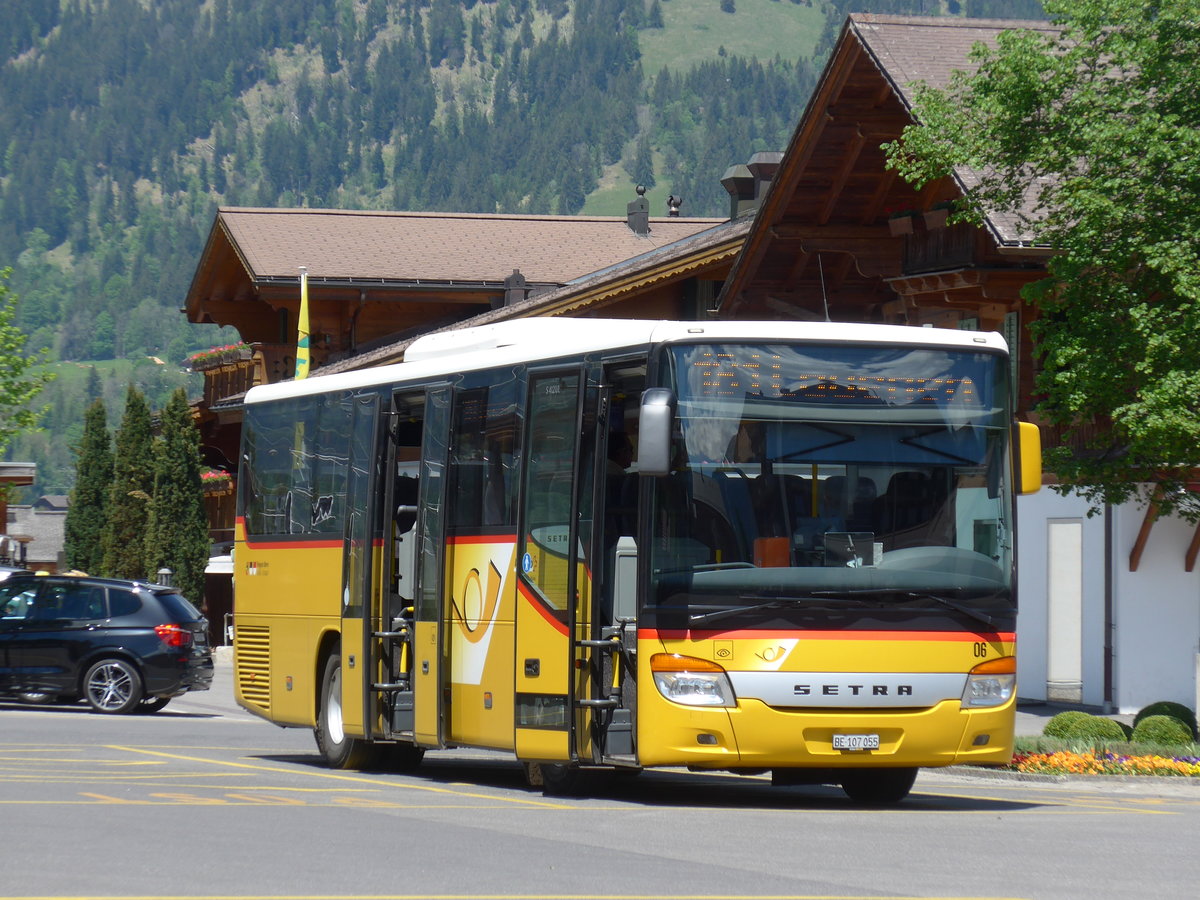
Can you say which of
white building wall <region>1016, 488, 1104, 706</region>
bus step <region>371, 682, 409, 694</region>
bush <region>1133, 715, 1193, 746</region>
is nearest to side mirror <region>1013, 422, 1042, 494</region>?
bus step <region>371, 682, 409, 694</region>

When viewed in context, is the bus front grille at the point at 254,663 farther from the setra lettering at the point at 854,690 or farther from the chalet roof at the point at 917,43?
the chalet roof at the point at 917,43

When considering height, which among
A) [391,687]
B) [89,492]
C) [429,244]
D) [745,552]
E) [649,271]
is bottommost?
[391,687]

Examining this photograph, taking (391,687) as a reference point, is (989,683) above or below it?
above

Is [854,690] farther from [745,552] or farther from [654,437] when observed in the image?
[654,437]

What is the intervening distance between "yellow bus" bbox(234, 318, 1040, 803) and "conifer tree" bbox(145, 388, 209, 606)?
4496 centimetres

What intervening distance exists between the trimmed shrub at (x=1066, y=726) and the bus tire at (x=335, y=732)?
23.0ft

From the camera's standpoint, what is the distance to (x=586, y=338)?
14828 millimetres

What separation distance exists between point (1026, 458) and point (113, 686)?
15994 millimetres

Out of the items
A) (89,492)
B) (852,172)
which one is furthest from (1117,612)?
(89,492)

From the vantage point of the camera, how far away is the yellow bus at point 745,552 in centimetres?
1375

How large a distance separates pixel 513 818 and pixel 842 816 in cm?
215

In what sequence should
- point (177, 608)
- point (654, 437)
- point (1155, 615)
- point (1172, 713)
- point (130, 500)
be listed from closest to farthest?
point (654, 437), point (1172, 713), point (177, 608), point (1155, 615), point (130, 500)

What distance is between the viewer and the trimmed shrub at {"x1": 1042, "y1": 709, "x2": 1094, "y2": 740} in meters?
21.0

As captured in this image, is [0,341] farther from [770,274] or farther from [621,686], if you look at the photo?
[621,686]
